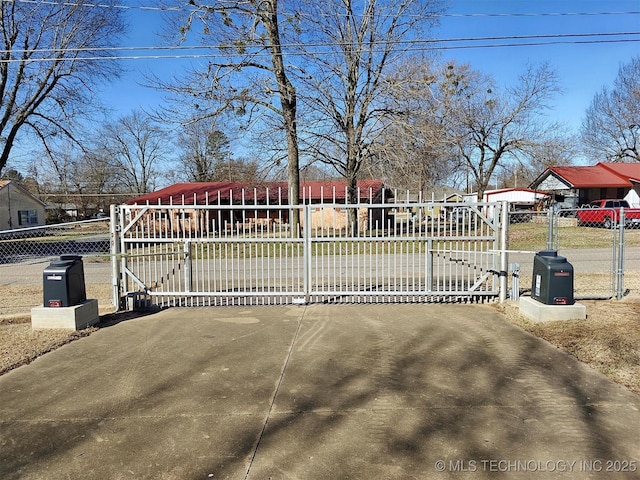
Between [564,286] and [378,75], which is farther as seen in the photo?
[378,75]

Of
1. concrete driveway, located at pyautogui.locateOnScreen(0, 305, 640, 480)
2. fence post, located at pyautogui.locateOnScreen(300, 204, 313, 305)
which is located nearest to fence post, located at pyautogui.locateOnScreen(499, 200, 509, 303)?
concrete driveway, located at pyautogui.locateOnScreen(0, 305, 640, 480)

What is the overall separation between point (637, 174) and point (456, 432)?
133ft

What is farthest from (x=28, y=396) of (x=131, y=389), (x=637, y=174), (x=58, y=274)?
(x=637, y=174)

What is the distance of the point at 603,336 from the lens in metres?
5.75

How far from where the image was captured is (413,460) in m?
3.14

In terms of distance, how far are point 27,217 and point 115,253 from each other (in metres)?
48.2

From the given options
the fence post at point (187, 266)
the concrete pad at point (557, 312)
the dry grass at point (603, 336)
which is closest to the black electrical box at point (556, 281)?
the concrete pad at point (557, 312)

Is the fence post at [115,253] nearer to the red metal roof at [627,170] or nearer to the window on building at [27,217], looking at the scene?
the red metal roof at [627,170]

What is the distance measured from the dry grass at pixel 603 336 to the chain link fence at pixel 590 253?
3.15 feet

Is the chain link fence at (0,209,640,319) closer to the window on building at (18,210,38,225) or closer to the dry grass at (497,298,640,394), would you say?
the dry grass at (497,298,640,394)

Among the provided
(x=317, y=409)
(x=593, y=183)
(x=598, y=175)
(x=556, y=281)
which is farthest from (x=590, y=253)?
(x=598, y=175)

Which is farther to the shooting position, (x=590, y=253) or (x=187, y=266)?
(x=590, y=253)

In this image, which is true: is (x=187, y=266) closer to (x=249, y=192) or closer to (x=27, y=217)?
(x=249, y=192)

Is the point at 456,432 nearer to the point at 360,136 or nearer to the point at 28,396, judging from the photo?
the point at 28,396
